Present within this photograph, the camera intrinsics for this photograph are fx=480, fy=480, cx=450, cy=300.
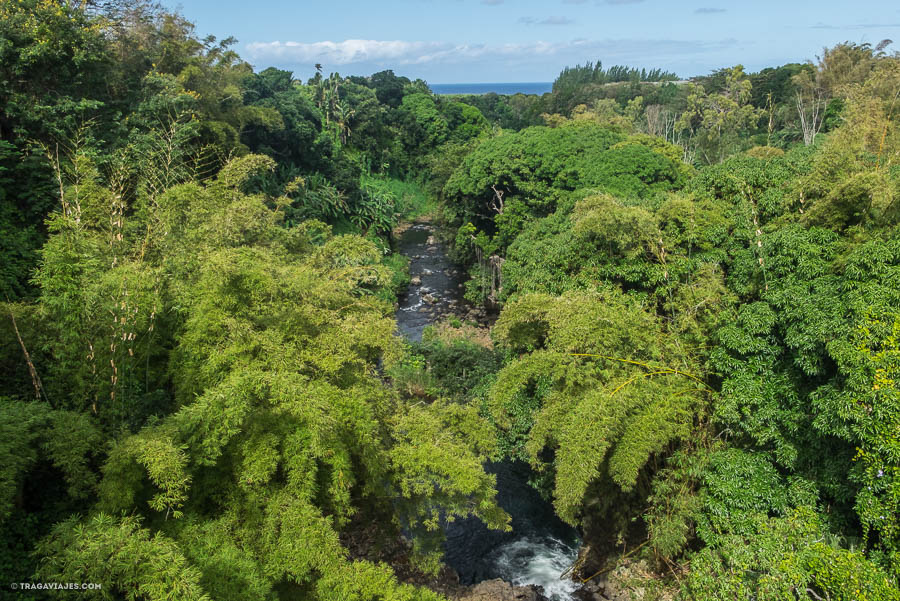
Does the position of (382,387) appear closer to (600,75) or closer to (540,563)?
(540,563)

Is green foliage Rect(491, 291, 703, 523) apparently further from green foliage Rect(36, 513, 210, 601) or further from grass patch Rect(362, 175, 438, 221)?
grass patch Rect(362, 175, 438, 221)

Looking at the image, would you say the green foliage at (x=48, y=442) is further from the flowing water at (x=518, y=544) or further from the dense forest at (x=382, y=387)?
the flowing water at (x=518, y=544)

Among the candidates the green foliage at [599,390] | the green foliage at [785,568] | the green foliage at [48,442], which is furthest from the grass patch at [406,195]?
the green foliage at [785,568]

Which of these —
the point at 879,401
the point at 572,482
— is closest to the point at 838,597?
the point at 879,401

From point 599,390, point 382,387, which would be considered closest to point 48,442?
point 382,387

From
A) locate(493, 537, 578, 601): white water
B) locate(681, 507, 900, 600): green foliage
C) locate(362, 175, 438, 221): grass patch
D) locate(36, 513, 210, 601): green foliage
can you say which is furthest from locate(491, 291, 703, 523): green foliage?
locate(362, 175, 438, 221): grass patch
